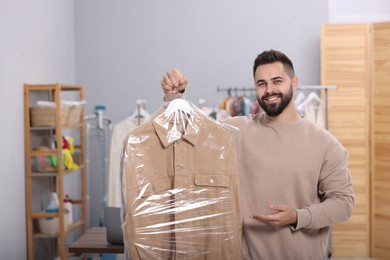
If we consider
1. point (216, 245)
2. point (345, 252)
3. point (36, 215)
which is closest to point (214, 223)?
point (216, 245)

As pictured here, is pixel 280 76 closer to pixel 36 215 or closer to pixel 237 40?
pixel 36 215

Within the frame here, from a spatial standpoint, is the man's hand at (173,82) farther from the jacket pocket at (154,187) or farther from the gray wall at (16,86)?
the gray wall at (16,86)

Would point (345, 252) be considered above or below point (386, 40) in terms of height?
below

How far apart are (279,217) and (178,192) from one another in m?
0.34

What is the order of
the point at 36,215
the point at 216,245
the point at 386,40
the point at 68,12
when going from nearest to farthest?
1. the point at 216,245
2. the point at 36,215
3. the point at 386,40
4. the point at 68,12

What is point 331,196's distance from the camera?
185 centimetres

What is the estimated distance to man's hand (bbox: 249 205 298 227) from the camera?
1740 millimetres

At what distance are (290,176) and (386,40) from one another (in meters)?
2.88

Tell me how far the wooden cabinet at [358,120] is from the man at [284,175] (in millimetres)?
2648

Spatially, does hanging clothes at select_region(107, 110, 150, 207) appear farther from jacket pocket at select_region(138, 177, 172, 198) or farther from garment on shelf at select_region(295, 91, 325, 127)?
jacket pocket at select_region(138, 177, 172, 198)

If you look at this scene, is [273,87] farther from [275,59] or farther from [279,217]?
[279,217]

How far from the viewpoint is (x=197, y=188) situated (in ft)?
5.98

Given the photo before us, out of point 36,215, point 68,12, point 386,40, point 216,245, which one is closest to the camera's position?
point 216,245

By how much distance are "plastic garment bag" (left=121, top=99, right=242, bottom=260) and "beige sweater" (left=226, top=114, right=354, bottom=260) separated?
76mm
